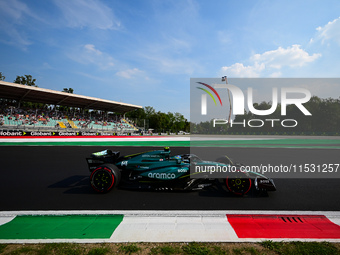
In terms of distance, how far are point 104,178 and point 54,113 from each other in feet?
114

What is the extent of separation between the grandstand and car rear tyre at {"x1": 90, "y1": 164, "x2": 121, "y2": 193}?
27.2 meters

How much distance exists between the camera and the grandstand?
2597cm

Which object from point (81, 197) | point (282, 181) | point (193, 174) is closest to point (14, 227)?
point (81, 197)

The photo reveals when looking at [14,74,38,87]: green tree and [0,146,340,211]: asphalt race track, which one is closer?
[0,146,340,211]: asphalt race track

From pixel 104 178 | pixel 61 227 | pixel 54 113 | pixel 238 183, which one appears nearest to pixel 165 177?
pixel 104 178

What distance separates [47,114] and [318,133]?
45674mm

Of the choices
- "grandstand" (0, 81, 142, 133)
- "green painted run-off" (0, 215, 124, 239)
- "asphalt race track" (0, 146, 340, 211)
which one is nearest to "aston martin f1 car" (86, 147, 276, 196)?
"asphalt race track" (0, 146, 340, 211)

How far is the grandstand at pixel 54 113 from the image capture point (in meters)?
26.0

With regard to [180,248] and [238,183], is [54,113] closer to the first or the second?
[238,183]

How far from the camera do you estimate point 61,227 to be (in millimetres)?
2828

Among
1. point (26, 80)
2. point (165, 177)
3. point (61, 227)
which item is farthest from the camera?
point (26, 80)

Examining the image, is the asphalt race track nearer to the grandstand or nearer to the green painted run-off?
the green painted run-off

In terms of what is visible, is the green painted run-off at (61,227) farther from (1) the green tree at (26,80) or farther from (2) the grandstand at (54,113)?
(1) the green tree at (26,80)

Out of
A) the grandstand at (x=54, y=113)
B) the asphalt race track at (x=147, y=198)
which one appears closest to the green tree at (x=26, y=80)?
the grandstand at (x=54, y=113)
